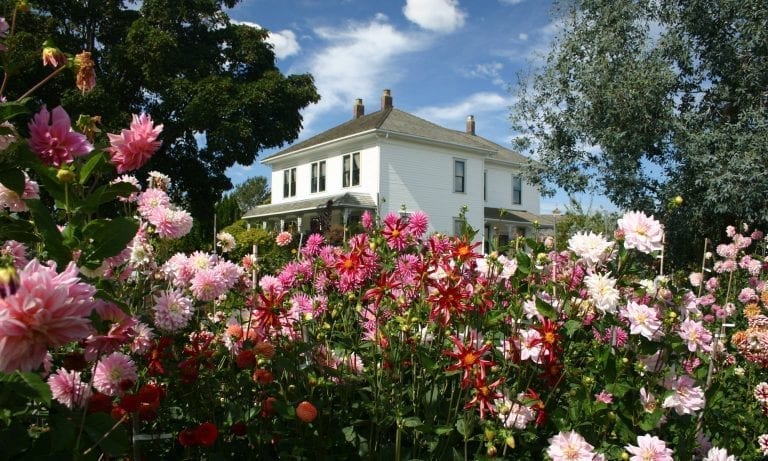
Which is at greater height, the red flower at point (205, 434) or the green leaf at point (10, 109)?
the green leaf at point (10, 109)

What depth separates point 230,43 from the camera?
1950cm

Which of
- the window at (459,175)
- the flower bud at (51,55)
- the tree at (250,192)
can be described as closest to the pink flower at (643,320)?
the flower bud at (51,55)

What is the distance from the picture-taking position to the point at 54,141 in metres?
1.17

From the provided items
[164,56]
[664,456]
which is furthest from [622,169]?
[164,56]

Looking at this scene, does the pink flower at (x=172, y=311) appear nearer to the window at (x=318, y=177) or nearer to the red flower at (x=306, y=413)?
the red flower at (x=306, y=413)

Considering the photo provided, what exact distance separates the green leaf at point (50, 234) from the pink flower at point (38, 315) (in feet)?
0.66

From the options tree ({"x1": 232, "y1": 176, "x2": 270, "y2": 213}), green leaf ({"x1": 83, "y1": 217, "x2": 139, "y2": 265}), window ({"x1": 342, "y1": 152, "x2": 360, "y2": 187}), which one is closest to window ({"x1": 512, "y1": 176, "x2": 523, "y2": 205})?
window ({"x1": 342, "y1": 152, "x2": 360, "y2": 187})

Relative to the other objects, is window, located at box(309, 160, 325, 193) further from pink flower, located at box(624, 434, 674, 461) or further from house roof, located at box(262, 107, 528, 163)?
pink flower, located at box(624, 434, 674, 461)

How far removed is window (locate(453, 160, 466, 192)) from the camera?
22953 mm

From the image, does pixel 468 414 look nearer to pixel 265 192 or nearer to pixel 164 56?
pixel 164 56

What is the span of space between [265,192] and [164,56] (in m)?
39.4

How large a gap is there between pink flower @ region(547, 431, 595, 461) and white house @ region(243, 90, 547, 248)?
715 inches

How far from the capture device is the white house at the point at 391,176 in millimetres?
21062

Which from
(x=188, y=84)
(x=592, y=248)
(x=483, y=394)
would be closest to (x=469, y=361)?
(x=483, y=394)
